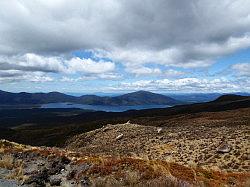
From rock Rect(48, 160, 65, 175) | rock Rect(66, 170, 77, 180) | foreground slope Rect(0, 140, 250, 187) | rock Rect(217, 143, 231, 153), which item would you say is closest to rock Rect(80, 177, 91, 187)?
foreground slope Rect(0, 140, 250, 187)

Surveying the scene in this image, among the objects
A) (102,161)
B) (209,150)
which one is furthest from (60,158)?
(209,150)

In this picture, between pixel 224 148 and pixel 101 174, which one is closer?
pixel 101 174

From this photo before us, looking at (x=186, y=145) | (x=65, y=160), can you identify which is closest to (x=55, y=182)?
(x=65, y=160)

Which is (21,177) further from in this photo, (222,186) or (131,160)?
(222,186)

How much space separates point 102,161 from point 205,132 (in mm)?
30692

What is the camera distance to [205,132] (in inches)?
1849

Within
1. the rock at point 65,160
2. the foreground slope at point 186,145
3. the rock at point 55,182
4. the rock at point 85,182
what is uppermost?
the rock at point 65,160

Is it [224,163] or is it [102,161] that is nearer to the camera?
[102,161]

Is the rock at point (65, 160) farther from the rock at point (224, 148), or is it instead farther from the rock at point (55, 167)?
the rock at point (224, 148)

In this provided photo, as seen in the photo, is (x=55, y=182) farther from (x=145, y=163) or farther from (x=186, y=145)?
(x=186, y=145)

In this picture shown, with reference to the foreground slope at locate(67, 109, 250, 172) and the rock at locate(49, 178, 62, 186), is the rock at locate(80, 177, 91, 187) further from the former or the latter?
the foreground slope at locate(67, 109, 250, 172)

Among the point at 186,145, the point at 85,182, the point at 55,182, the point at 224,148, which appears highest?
the point at 85,182

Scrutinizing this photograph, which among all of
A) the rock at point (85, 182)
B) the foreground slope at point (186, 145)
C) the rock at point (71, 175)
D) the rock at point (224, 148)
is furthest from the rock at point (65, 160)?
the rock at point (224, 148)

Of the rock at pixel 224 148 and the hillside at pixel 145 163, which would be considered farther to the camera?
the rock at pixel 224 148
